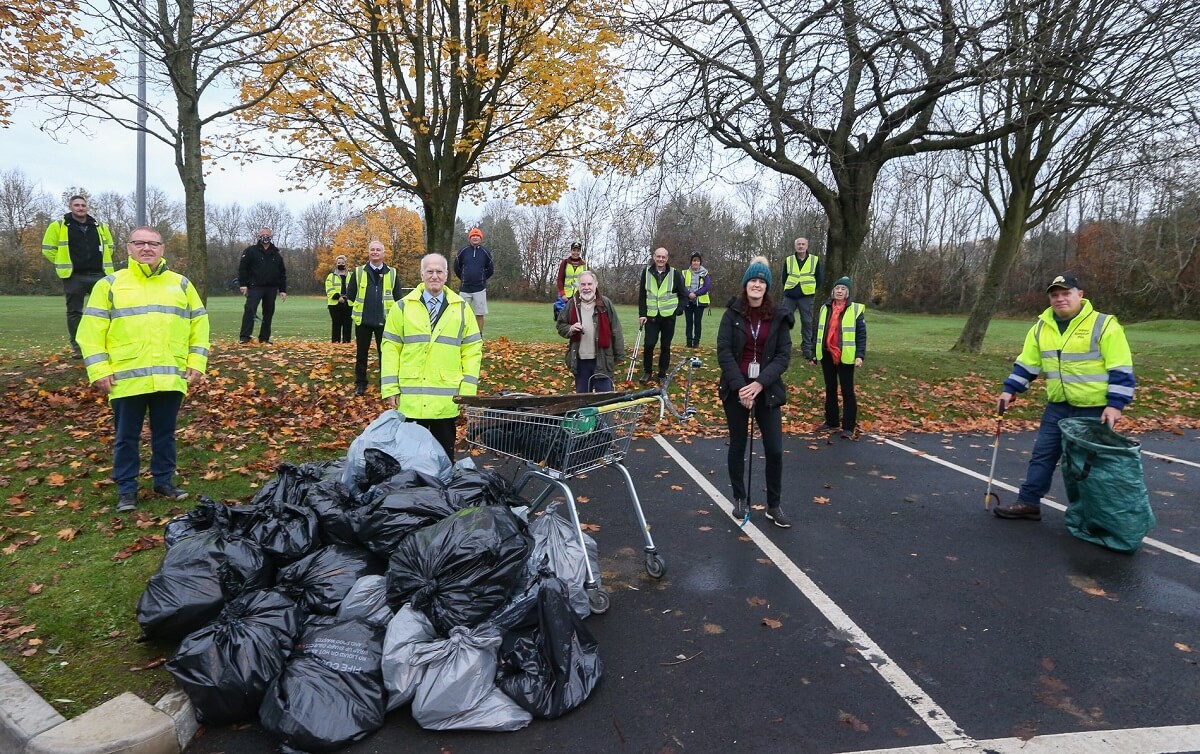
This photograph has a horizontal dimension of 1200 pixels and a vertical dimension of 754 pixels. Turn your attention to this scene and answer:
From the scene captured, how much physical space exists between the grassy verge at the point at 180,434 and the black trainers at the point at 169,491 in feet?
0.36

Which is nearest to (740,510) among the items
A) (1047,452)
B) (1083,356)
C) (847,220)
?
(1047,452)

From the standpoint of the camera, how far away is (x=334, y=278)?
44.6ft

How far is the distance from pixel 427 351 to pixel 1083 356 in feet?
16.6

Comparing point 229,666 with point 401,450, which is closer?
point 229,666

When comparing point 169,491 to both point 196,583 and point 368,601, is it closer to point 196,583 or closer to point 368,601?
point 196,583

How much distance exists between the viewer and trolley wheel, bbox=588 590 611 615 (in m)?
3.77

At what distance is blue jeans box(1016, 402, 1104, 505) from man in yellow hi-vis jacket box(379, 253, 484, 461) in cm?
466

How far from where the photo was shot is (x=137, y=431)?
4953mm

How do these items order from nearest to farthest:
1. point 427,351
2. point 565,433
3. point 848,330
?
point 565,433, point 427,351, point 848,330

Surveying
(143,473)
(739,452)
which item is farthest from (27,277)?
(739,452)

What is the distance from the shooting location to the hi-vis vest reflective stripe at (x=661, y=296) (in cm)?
1034

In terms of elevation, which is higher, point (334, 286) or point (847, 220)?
point (847, 220)

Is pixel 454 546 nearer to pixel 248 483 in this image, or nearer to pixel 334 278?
pixel 248 483

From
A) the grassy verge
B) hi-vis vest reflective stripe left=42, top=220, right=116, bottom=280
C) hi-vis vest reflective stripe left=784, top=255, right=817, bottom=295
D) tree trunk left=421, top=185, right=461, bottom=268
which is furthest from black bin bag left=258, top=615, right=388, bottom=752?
tree trunk left=421, top=185, right=461, bottom=268
